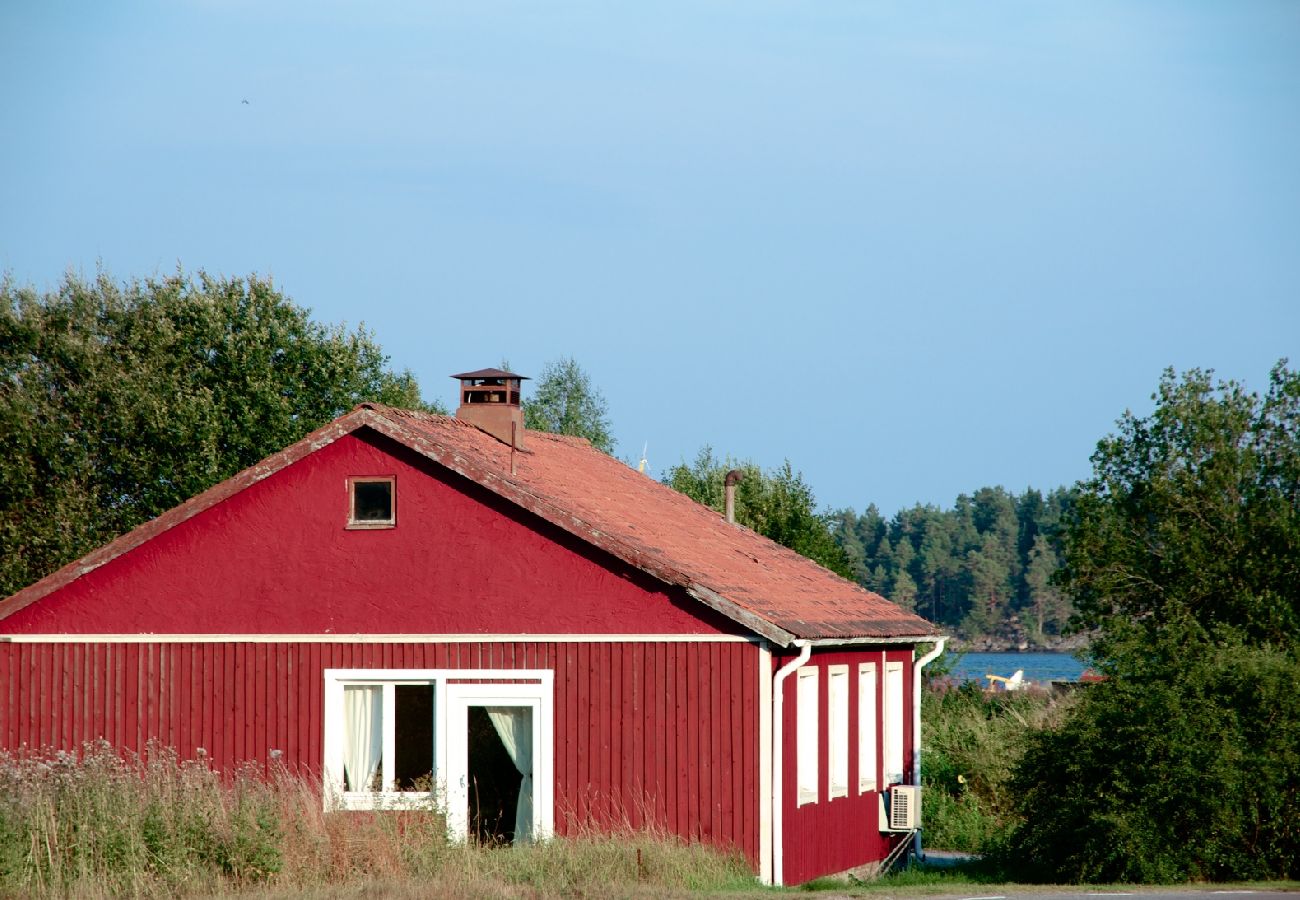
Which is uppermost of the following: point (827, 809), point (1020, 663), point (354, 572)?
point (354, 572)

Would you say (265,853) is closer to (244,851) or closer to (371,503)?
(244,851)

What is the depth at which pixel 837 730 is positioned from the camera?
20.9 meters

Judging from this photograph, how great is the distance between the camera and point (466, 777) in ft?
61.5

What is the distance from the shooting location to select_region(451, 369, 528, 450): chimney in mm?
22875

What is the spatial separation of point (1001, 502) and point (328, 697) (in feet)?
467

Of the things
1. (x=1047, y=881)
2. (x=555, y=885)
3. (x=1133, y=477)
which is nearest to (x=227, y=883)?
(x=555, y=885)

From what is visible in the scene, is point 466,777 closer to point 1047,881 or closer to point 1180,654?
point 1047,881

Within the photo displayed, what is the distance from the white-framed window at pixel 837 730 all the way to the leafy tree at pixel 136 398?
20848 millimetres

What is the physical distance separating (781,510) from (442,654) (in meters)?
22.3

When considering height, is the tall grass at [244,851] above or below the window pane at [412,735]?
below

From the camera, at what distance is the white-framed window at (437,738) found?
61.3 ft

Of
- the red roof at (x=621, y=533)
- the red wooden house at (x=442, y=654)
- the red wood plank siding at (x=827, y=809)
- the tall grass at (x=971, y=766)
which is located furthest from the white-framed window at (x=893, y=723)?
the red wooden house at (x=442, y=654)

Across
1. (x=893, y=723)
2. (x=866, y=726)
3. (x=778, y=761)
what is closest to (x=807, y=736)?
(x=778, y=761)

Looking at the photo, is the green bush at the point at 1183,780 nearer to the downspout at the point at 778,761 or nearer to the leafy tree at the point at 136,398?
the downspout at the point at 778,761
